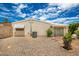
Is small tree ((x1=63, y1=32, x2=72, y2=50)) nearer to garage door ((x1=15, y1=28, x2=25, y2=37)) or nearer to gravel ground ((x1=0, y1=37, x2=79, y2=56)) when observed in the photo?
gravel ground ((x1=0, y1=37, x2=79, y2=56))

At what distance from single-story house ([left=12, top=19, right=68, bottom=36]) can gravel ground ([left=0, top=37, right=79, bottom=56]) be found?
0.09 meters

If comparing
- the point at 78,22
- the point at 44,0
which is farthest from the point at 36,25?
the point at 78,22

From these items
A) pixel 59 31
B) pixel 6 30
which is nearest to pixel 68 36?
pixel 59 31

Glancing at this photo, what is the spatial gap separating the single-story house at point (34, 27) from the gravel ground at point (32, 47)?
3.5 inches

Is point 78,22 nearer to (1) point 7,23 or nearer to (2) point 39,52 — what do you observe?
(2) point 39,52

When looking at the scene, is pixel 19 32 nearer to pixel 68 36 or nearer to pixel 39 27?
pixel 39 27

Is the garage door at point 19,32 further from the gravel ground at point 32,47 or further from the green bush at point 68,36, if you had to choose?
the green bush at point 68,36

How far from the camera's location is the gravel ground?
13.9 ft

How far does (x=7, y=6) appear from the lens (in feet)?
13.9

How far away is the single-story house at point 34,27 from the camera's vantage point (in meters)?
4.25

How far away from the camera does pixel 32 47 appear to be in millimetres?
4277

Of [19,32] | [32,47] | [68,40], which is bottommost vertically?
[32,47]

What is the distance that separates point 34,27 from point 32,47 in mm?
344

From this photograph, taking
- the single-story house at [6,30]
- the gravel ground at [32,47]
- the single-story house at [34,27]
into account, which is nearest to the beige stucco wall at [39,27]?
the single-story house at [34,27]
